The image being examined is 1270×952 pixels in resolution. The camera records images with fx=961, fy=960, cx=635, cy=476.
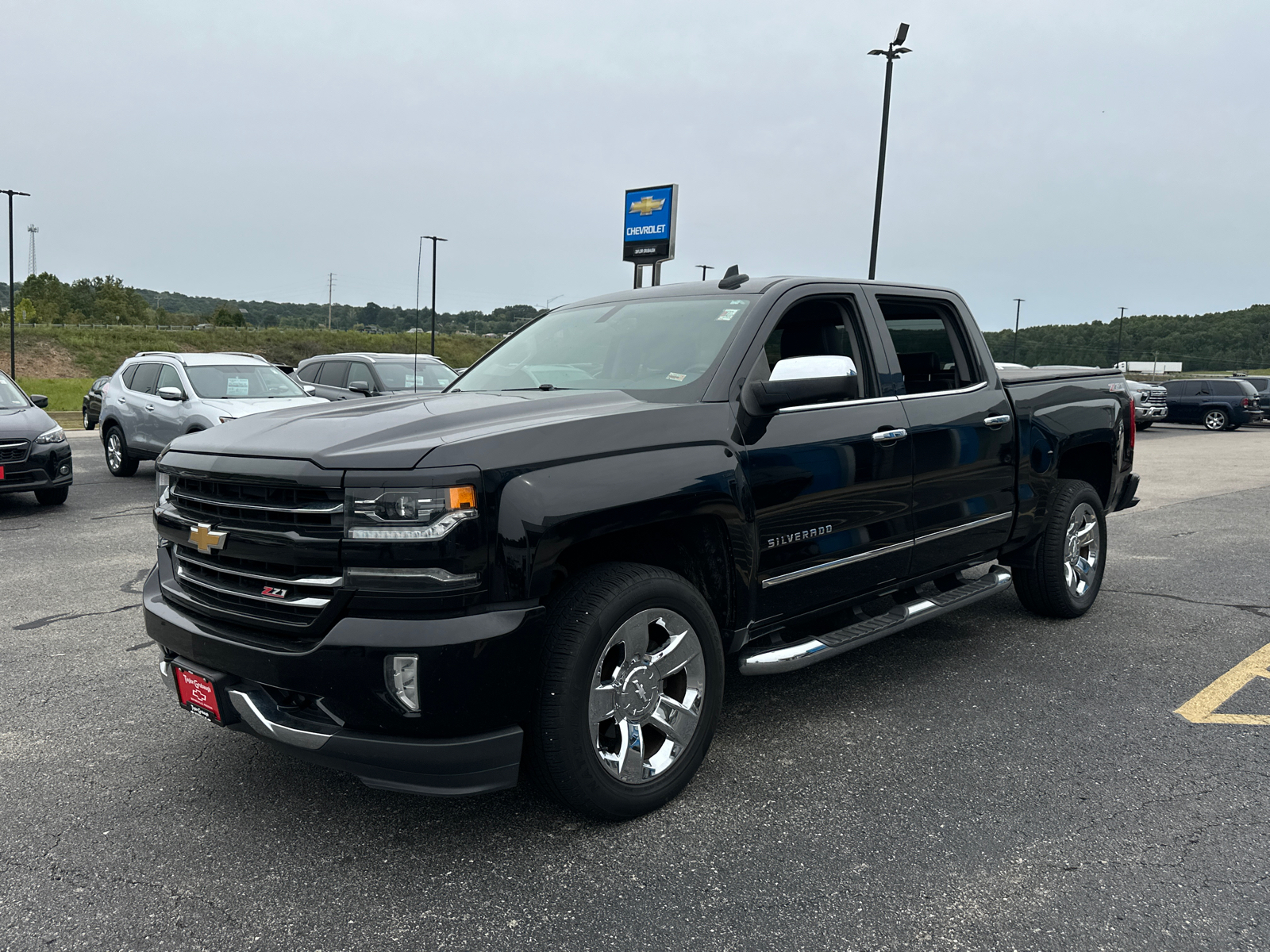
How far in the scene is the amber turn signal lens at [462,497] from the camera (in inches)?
107

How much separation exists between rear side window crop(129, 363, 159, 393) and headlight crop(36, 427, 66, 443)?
253 centimetres

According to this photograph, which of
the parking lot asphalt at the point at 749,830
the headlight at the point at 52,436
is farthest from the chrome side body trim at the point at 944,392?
the headlight at the point at 52,436

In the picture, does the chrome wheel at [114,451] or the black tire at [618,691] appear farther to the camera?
the chrome wheel at [114,451]

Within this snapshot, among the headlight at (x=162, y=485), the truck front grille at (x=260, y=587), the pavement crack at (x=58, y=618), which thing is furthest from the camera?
the pavement crack at (x=58, y=618)

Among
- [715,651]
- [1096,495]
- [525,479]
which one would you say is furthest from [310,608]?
[1096,495]

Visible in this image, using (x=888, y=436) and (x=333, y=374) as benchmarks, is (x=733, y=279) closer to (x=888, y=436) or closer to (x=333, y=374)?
(x=888, y=436)

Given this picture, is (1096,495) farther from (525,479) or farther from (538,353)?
(525,479)

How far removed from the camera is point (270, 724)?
9.36 ft

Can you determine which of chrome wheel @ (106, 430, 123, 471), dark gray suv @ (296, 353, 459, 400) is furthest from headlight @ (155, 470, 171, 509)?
dark gray suv @ (296, 353, 459, 400)

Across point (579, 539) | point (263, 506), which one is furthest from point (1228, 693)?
point (263, 506)

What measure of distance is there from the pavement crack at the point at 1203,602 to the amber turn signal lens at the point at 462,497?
5.29m

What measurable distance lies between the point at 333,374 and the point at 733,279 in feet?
46.6

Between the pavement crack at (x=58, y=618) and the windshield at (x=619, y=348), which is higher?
the windshield at (x=619, y=348)

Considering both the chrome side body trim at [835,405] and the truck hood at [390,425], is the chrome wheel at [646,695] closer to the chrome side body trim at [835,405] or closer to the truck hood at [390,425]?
the truck hood at [390,425]
